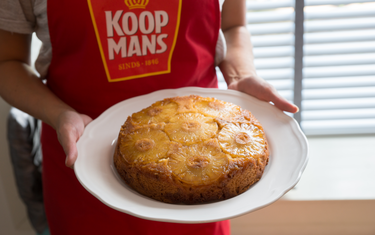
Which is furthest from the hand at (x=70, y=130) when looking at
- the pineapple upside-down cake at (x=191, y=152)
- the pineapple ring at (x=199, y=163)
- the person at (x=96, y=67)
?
the pineapple ring at (x=199, y=163)

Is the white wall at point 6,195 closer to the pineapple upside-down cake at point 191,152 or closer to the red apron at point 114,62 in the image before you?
the red apron at point 114,62

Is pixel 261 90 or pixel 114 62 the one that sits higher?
pixel 114 62

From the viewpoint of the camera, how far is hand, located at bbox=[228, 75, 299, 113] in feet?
3.74

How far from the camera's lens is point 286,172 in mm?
918

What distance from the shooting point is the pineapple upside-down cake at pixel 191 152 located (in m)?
0.94

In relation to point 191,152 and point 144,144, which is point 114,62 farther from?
point 191,152

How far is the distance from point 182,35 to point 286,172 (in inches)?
26.4

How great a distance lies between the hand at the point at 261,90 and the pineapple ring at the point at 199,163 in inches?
11.9

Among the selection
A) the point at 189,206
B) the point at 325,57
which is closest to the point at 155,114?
the point at 189,206

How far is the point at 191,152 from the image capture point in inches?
39.6

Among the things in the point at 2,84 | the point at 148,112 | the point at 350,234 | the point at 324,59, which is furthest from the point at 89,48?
the point at 350,234

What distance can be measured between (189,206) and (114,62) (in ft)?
2.11

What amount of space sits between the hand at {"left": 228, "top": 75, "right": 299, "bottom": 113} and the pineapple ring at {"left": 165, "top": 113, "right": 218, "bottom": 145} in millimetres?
237

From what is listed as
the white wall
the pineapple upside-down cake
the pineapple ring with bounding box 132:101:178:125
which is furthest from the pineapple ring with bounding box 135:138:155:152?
the white wall
